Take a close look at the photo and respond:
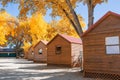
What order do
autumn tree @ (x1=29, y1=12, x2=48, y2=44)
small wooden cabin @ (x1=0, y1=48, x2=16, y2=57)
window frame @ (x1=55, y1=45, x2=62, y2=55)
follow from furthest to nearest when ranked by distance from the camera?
small wooden cabin @ (x1=0, y1=48, x2=16, y2=57), autumn tree @ (x1=29, y1=12, x2=48, y2=44), window frame @ (x1=55, y1=45, x2=62, y2=55)

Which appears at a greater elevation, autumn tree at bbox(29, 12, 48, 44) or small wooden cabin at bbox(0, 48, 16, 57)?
autumn tree at bbox(29, 12, 48, 44)

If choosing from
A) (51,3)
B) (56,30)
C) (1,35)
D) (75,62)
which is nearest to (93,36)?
(51,3)

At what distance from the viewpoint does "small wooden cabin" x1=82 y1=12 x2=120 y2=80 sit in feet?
60.8

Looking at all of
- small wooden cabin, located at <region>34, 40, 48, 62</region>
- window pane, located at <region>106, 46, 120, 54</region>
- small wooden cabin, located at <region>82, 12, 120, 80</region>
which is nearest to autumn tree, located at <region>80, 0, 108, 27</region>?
small wooden cabin, located at <region>82, 12, 120, 80</region>

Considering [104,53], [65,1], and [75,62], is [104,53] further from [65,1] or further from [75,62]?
[75,62]

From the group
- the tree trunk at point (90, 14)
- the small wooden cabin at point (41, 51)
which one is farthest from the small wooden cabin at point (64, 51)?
the small wooden cabin at point (41, 51)

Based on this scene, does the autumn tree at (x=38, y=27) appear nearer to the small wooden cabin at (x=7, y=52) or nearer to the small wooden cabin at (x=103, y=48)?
the small wooden cabin at (x=103, y=48)

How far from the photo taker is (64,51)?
33.3 m

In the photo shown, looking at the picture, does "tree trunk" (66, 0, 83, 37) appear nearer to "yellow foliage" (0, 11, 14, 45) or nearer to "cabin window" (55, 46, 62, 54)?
"cabin window" (55, 46, 62, 54)

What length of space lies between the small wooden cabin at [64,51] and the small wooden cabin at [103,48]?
1174 centimetres

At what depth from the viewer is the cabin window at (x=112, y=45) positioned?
60.5 feet

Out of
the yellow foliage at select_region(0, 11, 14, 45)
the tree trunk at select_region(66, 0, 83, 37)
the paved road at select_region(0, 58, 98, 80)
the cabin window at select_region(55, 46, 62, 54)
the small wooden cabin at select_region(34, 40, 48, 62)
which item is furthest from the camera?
the yellow foliage at select_region(0, 11, 14, 45)

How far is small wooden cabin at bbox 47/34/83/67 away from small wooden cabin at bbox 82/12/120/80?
1174cm

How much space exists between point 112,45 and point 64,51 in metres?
15.0
